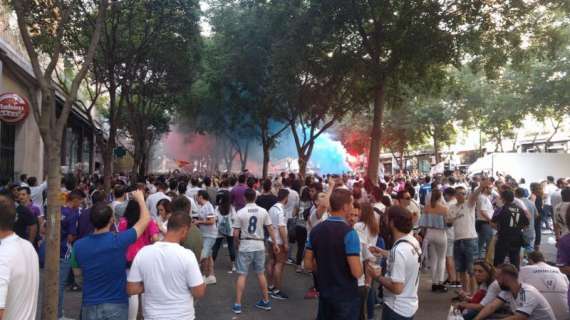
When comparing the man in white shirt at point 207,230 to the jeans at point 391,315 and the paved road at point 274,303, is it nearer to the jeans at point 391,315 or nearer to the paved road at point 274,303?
the paved road at point 274,303

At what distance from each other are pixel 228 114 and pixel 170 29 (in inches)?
420

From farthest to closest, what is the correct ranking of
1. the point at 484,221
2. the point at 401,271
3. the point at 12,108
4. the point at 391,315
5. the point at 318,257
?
1. the point at 12,108
2. the point at 484,221
3. the point at 318,257
4. the point at 391,315
5. the point at 401,271

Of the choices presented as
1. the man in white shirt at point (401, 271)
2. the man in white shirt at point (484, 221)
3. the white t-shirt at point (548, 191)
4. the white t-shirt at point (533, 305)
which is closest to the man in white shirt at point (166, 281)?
the man in white shirt at point (401, 271)

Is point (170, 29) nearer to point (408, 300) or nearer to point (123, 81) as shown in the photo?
point (123, 81)

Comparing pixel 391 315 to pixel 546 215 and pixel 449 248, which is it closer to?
pixel 449 248

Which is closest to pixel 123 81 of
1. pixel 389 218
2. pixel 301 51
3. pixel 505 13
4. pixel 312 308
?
pixel 301 51

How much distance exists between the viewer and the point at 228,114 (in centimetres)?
2505

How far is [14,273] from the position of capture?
299 centimetres

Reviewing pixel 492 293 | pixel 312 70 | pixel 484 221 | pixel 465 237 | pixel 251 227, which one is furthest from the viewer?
pixel 312 70

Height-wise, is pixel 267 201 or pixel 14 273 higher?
pixel 267 201

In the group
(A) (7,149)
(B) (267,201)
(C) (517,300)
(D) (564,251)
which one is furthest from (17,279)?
(A) (7,149)

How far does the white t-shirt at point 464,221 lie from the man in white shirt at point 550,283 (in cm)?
303

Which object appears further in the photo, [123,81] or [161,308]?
[123,81]

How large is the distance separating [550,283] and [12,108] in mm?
14223
